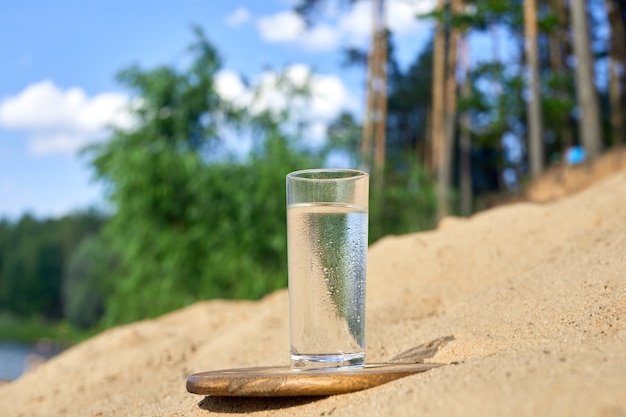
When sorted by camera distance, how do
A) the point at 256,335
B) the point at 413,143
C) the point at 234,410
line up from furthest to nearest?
the point at 413,143 < the point at 256,335 < the point at 234,410

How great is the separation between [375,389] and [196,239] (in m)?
11.4

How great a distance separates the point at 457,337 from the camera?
3051 mm

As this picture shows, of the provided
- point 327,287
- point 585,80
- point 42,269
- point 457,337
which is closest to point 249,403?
point 327,287

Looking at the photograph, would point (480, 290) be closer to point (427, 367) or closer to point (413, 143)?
point (427, 367)

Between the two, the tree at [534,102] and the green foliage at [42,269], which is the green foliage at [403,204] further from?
the green foliage at [42,269]

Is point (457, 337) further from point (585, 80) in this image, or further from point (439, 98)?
point (439, 98)

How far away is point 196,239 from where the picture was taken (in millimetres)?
13383

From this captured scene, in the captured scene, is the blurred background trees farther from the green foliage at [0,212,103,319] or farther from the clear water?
the green foliage at [0,212,103,319]

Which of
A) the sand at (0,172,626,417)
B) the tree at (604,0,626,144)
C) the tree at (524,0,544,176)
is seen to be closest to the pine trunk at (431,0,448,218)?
the tree at (524,0,544,176)

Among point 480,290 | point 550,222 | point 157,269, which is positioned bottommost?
point 157,269

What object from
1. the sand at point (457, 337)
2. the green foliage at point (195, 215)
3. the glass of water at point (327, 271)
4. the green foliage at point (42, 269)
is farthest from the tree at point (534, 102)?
the green foliage at point (42, 269)

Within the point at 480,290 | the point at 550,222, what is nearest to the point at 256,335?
the point at 480,290

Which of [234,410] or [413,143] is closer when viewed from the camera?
[234,410]

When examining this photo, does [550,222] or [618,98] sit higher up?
[618,98]
